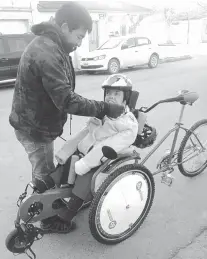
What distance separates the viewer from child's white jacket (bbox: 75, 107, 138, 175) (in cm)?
213

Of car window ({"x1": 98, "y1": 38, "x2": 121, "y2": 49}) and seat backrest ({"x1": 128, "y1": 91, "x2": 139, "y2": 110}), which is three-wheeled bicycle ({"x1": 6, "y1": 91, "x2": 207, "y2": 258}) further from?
car window ({"x1": 98, "y1": 38, "x2": 121, "y2": 49})

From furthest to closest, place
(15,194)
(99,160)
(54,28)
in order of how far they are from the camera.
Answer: (15,194) < (99,160) < (54,28)

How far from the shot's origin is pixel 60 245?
7.91 ft

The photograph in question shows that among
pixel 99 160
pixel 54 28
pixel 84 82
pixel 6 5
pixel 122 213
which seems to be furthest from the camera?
pixel 6 5

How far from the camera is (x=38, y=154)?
2275 millimetres

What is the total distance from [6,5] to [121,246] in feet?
48.4

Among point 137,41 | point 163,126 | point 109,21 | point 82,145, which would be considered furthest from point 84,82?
point 109,21

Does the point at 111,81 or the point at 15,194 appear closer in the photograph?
the point at 111,81

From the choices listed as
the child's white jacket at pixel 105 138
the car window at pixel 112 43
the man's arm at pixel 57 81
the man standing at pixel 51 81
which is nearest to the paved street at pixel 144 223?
the child's white jacket at pixel 105 138

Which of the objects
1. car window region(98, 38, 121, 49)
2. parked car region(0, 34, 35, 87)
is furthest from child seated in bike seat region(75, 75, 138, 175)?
car window region(98, 38, 121, 49)

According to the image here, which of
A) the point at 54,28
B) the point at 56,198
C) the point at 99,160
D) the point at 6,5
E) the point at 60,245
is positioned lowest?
the point at 60,245

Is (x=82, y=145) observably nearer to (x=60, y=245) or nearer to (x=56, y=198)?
(x=56, y=198)

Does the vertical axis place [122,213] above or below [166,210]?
above

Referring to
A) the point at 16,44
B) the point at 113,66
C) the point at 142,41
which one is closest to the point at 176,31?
the point at 142,41
